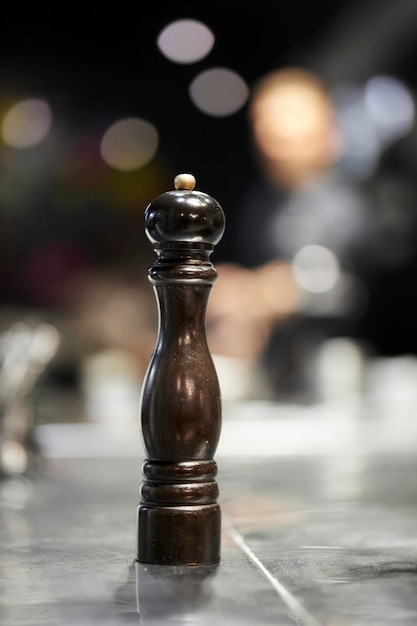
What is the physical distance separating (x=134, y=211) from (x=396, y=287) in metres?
1.83

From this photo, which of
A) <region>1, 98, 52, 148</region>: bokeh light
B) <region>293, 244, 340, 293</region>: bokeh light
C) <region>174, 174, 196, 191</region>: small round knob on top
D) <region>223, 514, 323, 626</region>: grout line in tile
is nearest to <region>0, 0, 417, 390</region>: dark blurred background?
<region>1, 98, 52, 148</region>: bokeh light

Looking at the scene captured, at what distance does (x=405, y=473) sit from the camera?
2.59 meters

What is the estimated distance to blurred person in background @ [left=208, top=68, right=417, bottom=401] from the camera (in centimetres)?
645

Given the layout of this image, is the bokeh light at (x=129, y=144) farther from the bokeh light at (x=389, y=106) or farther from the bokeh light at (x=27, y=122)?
the bokeh light at (x=389, y=106)

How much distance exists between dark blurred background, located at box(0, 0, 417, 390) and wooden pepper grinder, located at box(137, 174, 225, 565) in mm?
5875

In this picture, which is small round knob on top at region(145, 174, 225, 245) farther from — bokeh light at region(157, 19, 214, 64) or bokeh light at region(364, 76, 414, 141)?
bokeh light at region(364, 76, 414, 141)

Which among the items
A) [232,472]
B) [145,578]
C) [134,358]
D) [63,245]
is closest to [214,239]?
[145,578]

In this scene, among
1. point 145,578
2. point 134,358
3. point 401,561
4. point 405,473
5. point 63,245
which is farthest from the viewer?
point 63,245

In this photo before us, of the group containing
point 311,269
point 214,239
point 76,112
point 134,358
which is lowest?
point 134,358

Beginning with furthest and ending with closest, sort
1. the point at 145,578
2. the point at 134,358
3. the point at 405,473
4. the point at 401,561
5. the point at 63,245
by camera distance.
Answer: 1. the point at 63,245
2. the point at 134,358
3. the point at 405,473
4. the point at 401,561
5. the point at 145,578

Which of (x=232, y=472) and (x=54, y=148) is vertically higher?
(x=54, y=148)

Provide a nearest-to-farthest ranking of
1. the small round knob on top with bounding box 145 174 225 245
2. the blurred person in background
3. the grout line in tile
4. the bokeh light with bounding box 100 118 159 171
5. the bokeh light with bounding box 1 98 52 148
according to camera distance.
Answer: the grout line in tile
the small round knob on top with bounding box 145 174 225 245
the blurred person in background
the bokeh light with bounding box 100 118 159 171
the bokeh light with bounding box 1 98 52 148

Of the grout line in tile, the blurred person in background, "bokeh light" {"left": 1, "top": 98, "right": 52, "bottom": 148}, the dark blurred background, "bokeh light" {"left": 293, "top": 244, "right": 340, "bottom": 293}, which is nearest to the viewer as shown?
the grout line in tile

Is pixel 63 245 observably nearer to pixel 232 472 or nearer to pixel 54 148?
pixel 54 148
